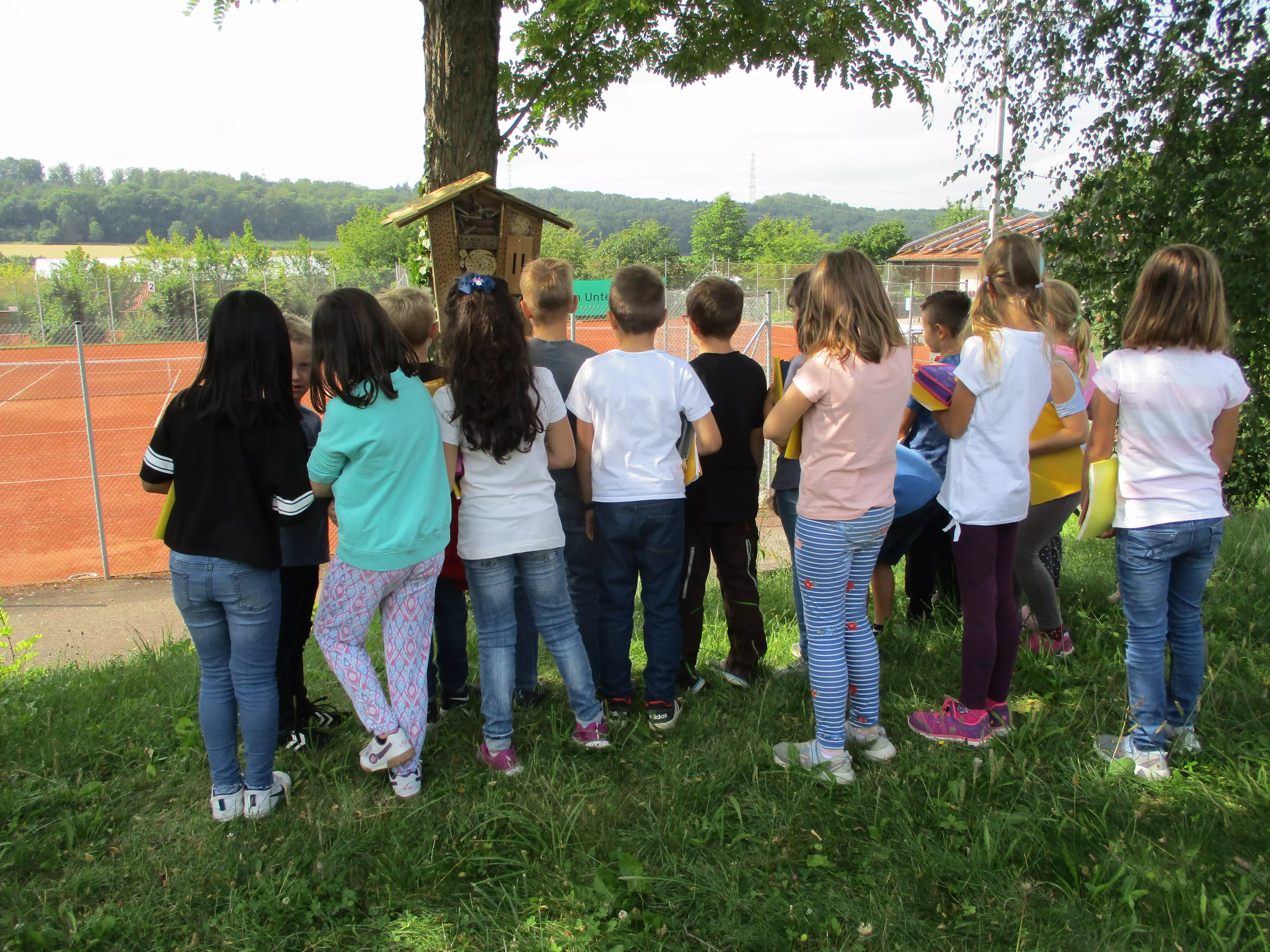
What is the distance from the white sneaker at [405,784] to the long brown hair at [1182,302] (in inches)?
107

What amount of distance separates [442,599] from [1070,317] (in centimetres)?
279

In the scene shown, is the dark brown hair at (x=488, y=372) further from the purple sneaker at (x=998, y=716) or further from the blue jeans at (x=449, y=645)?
the purple sneaker at (x=998, y=716)

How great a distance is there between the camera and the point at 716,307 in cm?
313

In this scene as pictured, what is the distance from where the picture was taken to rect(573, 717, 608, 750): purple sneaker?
2.93m

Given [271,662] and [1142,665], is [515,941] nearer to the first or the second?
[271,662]

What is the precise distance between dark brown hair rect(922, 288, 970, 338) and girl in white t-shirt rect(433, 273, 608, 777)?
1.74 meters

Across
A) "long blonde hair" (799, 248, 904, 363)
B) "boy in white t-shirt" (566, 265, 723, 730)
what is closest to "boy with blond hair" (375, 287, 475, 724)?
"boy in white t-shirt" (566, 265, 723, 730)

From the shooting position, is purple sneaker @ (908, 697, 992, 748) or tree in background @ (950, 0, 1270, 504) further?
tree in background @ (950, 0, 1270, 504)

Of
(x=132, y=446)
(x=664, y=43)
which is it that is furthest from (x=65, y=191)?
(x=664, y=43)

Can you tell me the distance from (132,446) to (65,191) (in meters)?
99.9

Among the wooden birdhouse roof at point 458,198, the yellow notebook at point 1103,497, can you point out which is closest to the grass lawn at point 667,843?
the yellow notebook at point 1103,497

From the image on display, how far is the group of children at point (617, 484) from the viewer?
2.52 meters

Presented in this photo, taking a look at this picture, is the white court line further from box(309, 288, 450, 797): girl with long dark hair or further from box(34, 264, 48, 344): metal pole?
box(309, 288, 450, 797): girl with long dark hair

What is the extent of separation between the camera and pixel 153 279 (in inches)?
1164
